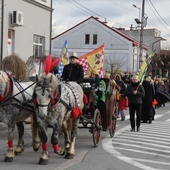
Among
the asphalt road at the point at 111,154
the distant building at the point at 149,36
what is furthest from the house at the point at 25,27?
the distant building at the point at 149,36

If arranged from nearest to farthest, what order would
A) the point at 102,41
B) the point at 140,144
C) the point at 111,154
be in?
the point at 111,154 → the point at 140,144 → the point at 102,41

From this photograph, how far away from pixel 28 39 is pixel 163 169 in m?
13.3

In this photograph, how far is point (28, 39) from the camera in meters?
20.0

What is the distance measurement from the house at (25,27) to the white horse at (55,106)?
927 centimetres

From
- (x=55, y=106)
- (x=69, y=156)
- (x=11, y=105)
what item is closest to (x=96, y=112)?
(x=69, y=156)

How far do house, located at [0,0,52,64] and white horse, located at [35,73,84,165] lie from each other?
9.27 m

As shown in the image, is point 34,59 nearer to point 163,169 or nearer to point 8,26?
point 8,26

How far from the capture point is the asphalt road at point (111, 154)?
26.2ft

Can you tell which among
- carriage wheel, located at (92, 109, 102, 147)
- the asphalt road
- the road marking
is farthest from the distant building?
carriage wheel, located at (92, 109, 102, 147)

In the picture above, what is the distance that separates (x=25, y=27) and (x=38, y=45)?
7.27 feet

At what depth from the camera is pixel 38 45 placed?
2167 cm

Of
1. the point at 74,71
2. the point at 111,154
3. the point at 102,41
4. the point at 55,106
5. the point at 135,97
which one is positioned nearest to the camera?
the point at 55,106

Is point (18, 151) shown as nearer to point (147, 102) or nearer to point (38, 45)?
point (147, 102)

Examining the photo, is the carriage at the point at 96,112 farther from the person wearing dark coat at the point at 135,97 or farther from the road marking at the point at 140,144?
the person wearing dark coat at the point at 135,97
